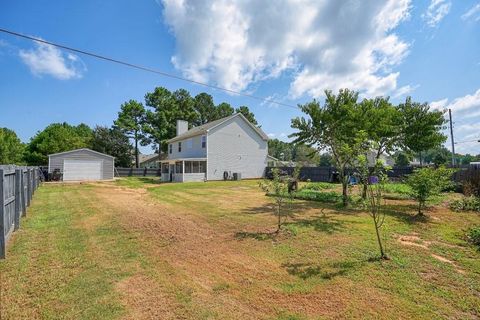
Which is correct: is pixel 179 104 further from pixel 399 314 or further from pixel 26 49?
pixel 399 314

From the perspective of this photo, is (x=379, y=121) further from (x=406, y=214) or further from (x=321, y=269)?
(x=321, y=269)

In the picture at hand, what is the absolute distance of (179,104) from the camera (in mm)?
45719

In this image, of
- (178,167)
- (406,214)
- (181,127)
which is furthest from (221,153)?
(406,214)

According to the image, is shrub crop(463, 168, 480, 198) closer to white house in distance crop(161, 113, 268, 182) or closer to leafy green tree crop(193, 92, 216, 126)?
white house in distance crop(161, 113, 268, 182)

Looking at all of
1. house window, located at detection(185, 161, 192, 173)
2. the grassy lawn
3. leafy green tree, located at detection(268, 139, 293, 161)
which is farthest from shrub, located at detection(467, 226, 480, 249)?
leafy green tree, located at detection(268, 139, 293, 161)

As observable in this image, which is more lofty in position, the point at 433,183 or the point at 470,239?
the point at 433,183

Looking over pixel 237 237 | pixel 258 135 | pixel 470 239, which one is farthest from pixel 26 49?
pixel 258 135

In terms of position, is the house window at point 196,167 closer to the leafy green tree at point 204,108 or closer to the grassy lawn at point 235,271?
the grassy lawn at point 235,271

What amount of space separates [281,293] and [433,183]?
7.57 meters

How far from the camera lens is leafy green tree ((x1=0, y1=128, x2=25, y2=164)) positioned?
41344 millimetres

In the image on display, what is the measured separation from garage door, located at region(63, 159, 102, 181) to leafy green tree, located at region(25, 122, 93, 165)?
57.7 ft

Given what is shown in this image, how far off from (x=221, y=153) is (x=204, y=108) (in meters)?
25.5

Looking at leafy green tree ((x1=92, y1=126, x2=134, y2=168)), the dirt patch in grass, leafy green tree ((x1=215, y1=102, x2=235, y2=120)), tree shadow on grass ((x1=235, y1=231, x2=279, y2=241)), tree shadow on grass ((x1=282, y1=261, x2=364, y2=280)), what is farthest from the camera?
leafy green tree ((x1=215, y1=102, x2=235, y2=120))

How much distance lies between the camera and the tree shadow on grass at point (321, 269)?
3.87m
